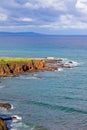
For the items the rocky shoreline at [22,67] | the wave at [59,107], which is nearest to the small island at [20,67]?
the rocky shoreline at [22,67]

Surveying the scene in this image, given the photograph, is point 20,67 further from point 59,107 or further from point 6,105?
point 6,105

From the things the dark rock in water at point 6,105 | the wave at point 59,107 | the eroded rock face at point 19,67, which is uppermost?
the eroded rock face at point 19,67

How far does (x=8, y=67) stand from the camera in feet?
379

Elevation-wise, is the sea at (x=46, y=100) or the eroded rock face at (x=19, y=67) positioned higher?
the eroded rock face at (x=19, y=67)

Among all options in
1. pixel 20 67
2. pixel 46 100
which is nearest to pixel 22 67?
pixel 20 67

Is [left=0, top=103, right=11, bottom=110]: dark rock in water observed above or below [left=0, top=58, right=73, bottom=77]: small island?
below

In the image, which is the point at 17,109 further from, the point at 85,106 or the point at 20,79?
the point at 20,79

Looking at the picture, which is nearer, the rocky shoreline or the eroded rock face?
the eroded rock face

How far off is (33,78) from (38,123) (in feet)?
152

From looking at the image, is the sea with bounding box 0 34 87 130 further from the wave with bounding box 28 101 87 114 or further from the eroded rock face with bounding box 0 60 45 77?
the eroded rock face with bounding box 0 60 45 77

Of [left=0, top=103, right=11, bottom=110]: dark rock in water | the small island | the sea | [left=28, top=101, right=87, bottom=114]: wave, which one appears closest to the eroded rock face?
the small island

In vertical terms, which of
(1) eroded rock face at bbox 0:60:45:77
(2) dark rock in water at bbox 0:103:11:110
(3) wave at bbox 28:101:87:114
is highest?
(1) eroded rock face at bbox 0:60:45:77

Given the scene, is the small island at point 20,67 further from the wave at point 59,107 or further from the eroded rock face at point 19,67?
the wave at point 59,107

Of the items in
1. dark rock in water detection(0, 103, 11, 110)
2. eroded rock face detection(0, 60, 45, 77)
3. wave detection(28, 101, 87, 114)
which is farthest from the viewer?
eroded rock face detection(0, 60, 45, 77)
